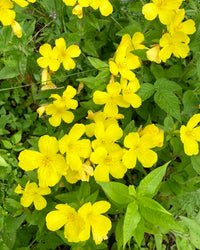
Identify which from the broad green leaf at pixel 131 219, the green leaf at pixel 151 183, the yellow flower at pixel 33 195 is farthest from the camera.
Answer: the yellow flower at pixel 33 195

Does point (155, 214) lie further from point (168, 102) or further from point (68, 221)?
point (168, 102)

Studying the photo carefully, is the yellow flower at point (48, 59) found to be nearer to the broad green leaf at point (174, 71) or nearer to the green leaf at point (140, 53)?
the green leaf at point (140, 53)

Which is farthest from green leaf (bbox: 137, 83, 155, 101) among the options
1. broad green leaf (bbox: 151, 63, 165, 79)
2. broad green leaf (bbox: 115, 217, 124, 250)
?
broad green leaf (bbox: 115, 217, 124, 250)

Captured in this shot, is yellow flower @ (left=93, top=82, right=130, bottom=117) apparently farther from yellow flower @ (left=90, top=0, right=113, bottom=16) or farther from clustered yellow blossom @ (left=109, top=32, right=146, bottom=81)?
yellow flower @ (left=90, top=0, right=113, bottom=16)

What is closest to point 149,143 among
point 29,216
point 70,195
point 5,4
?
point 70,195

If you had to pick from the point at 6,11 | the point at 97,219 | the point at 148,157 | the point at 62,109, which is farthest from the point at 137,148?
the point at 6,11

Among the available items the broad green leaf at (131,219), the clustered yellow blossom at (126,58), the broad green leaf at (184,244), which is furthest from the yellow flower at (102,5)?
the broad green leaf at (184,244)
